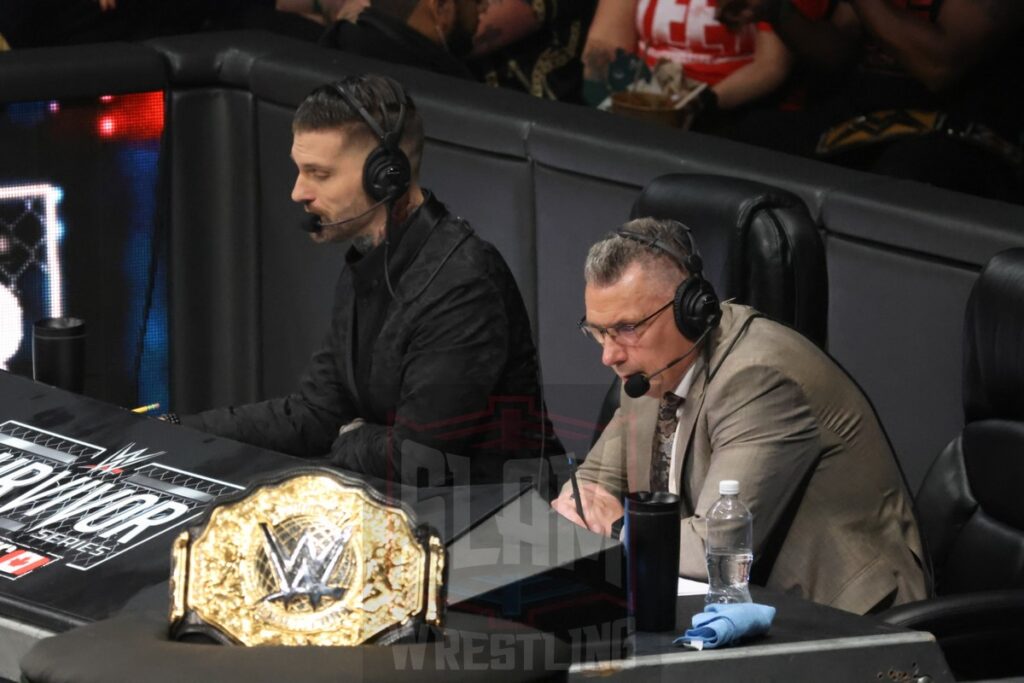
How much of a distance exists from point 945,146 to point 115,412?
5.86 feet

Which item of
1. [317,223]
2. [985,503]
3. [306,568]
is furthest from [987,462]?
[306,568]

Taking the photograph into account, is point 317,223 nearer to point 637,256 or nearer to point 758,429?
point 637,256

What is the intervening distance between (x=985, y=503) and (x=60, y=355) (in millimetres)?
1482

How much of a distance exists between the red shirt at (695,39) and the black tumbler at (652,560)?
2.25 meters

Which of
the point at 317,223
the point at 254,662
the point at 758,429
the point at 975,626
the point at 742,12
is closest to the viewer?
the point at 254,662

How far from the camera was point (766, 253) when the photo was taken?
2781 millimetres

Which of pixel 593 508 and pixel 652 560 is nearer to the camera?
pixel 652 560

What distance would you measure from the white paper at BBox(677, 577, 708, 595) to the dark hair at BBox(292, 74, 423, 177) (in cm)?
116

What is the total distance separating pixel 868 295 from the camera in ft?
10.4

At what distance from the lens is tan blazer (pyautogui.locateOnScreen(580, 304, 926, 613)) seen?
2.44m

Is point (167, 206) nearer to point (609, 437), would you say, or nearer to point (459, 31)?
point (459, 31)

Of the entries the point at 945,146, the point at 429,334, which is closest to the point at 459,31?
the point at 945,146

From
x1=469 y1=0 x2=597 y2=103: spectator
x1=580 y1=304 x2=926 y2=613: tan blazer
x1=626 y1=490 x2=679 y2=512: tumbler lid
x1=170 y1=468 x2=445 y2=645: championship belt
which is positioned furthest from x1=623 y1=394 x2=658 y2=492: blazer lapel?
x1=469 y1=0 x2=597 y2=103: spectator

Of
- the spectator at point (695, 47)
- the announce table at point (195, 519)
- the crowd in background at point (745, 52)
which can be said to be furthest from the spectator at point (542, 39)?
the announce table at point (195, 519)
